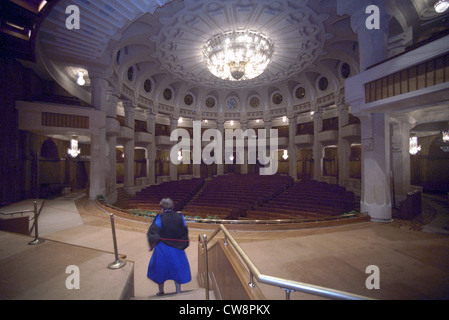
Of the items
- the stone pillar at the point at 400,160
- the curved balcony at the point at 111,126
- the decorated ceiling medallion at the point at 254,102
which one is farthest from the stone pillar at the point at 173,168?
the stone pillar at the point at 400,160

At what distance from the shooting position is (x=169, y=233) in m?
2.90

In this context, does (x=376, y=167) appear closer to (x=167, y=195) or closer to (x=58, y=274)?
(x=58, y=274)

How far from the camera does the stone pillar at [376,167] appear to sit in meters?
6.91

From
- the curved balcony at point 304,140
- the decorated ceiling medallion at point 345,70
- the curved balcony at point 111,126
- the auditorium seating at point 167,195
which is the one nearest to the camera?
the auditorium seating at point 167,195

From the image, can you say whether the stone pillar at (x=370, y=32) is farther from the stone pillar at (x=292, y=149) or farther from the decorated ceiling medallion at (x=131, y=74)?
the decorated ceiling medallion at (x=131, y=74)

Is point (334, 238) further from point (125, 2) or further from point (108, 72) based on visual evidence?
point (108, 72)

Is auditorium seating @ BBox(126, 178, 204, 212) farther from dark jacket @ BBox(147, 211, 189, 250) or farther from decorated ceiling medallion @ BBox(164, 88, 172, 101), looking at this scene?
decorated ceiling medallion @ BBox(164, 88, 172, 101)

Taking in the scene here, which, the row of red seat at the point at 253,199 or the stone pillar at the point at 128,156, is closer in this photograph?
the row of red seat at the point at 253,199

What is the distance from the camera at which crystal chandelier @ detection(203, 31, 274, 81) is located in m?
8.88

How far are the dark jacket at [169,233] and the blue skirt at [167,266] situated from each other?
0.35 feet

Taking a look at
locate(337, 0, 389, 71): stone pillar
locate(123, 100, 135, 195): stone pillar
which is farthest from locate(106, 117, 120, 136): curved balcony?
locate(337, 0, 389, 71): stone pillar

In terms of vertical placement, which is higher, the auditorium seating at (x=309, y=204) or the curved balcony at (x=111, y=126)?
the curved balcony at (x=111, y=126)
